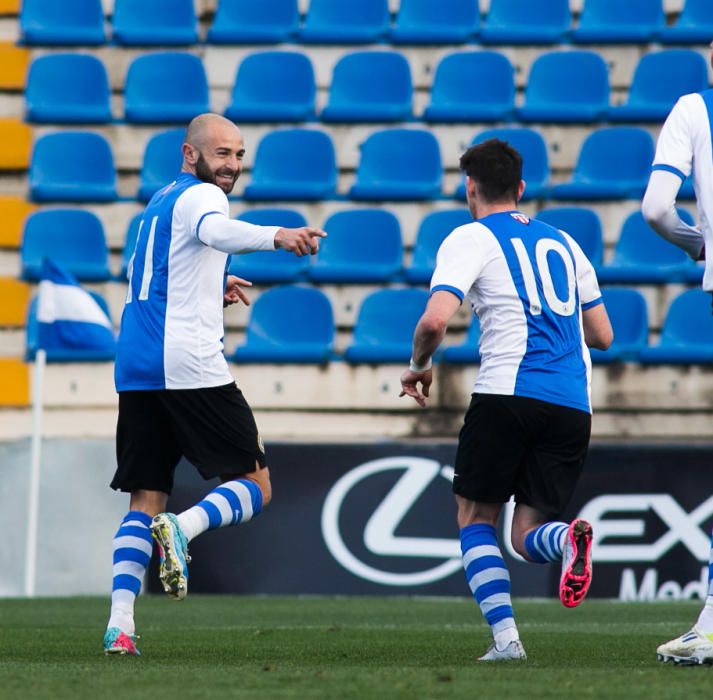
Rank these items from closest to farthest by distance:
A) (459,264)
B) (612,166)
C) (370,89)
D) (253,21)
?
(459,264), (612,166), (370,89), (253,21)

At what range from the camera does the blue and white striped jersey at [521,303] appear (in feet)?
15.9

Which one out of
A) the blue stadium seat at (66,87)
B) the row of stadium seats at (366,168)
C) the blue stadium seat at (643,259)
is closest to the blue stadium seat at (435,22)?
the row of stadium seats at (366,168)

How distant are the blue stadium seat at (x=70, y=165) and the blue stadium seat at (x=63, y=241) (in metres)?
0.27

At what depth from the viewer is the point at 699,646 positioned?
441cm

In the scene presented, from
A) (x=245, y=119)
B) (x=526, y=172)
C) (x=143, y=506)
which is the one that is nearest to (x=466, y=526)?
(x=143, y=506)

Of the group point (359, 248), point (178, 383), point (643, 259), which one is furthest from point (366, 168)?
point (178, 383)

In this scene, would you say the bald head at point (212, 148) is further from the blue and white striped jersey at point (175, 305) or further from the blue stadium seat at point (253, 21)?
the blue stadium seat at point (253, 21)

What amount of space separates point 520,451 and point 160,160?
258 inches

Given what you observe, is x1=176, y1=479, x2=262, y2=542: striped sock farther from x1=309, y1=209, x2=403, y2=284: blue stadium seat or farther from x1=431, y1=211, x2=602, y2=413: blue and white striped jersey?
x1=309, y1=209, x2=403, y2=284: blue stadium seat

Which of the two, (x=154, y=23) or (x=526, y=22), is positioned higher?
(x=526, y=22)

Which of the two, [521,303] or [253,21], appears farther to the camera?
[253,21]

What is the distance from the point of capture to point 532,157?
10.6 m

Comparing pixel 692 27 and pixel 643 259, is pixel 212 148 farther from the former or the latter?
pixel 692 27

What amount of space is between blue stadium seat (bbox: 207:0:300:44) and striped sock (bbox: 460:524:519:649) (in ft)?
24.1
